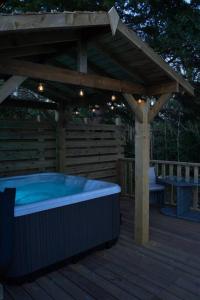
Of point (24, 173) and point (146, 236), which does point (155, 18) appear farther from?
point (146, 236)

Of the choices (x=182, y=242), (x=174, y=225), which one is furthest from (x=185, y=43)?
(x=182, y=242)

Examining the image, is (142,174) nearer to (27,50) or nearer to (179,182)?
(179,182)

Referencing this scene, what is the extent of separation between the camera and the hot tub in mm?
2473

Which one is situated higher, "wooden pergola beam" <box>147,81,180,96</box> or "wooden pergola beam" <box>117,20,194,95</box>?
"wooden pergola beam" <box>117,20,194,95</box>

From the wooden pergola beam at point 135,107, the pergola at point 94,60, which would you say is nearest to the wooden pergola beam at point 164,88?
the pergola at point 94,60

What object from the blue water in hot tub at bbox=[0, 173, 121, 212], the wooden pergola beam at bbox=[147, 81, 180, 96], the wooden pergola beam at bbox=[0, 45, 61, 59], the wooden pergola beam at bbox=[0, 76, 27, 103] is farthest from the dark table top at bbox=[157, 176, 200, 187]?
the wooden pergola beam at bbox=[0, 76, 27, 103]

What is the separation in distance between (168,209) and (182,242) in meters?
1.49

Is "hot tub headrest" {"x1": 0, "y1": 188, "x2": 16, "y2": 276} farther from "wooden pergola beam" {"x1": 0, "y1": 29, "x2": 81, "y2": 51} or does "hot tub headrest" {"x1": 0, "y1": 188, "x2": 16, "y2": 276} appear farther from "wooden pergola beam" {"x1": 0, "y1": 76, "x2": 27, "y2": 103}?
"wooden pergola beam" {"x1": 0, "y1": 29, "x2": 81, "y2": 51}

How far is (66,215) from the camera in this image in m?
2.87

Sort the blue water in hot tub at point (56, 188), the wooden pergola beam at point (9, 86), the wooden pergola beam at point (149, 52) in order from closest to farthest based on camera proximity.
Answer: the wooden pergola beam at point (9, 86) < the wooden pergola beam at point (149, 52) < the blue water in hot tub at point (56, 188)

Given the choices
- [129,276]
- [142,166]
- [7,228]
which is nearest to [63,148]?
[142,166]

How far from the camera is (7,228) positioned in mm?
2439

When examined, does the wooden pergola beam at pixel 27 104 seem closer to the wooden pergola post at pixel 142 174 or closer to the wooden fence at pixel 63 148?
the wooden fence at pixel 63 148

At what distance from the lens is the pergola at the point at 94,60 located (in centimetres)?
224
